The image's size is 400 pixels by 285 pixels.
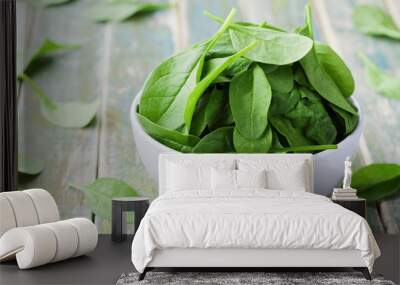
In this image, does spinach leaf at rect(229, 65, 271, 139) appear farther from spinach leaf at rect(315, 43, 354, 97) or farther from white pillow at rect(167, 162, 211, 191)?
spinach leaf at rect(315, 43, 354, 97)

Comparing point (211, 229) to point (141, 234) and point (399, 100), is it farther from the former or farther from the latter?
point (399, 100)

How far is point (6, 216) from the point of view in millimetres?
4348

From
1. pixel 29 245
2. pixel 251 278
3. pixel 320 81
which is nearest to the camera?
pixel 251 278

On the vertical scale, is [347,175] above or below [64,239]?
above

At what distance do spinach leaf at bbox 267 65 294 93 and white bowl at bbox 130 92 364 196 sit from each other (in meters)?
0.55

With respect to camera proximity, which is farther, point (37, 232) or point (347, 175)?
point (347, 175)

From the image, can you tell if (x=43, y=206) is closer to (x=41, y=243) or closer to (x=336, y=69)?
(x=41, y=243)

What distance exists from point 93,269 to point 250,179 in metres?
1.32

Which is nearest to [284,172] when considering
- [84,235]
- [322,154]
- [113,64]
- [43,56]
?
[322,154]

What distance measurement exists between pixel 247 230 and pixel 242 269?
0.43 metres

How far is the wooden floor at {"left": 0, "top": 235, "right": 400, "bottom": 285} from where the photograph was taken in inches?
156

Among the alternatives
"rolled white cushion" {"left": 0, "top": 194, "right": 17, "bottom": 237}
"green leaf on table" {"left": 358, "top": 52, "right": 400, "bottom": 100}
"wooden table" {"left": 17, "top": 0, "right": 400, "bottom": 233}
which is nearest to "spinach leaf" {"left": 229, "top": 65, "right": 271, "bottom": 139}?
"wooden table" {"left": 17, "top": 0, "right": 400, "bottom": 233}

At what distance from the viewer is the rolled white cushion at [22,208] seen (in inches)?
174

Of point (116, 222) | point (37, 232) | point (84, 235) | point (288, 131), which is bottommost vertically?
point (116, 222)
